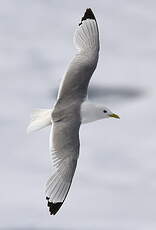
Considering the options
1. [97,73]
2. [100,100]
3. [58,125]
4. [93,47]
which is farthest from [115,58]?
[58,125]

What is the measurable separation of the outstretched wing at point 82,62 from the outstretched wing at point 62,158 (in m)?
0.41

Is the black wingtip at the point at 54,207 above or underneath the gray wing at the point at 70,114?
underneath

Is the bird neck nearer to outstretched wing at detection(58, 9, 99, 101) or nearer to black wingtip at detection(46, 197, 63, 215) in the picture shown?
outstretched wing at detection(58, 9, 99, 101)

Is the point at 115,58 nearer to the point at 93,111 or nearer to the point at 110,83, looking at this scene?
the point at 110,83

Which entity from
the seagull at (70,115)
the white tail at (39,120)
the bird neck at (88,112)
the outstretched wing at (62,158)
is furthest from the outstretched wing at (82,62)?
the outstretched wing at (62,158)

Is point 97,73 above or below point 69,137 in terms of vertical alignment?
below

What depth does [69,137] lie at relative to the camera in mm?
7516

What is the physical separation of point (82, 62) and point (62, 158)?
47.7 inches

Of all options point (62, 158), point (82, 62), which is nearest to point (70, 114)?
point (62, 158)

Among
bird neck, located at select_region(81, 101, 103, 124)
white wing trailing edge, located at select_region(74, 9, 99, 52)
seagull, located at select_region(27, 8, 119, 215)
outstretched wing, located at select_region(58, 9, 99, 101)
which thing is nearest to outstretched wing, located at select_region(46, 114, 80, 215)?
seagull, located at select_region(27, 8, 119, 215)

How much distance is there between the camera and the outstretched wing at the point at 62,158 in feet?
23.3

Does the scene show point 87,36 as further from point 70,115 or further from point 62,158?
point 62,158

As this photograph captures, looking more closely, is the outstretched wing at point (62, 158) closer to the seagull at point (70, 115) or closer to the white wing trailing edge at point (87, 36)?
the seagull at point (70, 115)

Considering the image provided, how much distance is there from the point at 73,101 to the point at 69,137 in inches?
16.9
